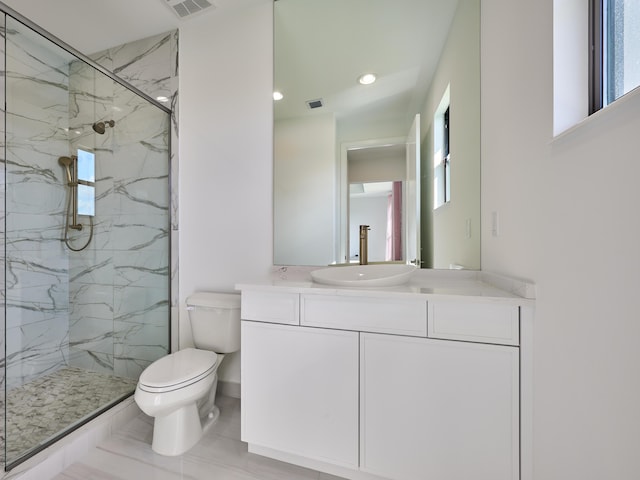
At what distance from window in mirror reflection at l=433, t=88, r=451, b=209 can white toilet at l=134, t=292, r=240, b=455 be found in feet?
4.55

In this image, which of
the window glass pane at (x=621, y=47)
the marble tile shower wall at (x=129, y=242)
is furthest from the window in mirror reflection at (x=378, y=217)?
the marble tile shower wall at (x=129, y=242)

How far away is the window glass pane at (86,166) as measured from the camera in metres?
1.97

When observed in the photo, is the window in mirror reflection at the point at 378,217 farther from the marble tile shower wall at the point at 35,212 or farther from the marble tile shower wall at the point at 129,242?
the marble tile shower wall at the point at 35,212

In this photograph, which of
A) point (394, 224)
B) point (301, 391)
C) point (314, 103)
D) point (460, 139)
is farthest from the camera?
point (314, 103)

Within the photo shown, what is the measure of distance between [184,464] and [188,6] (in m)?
2.73

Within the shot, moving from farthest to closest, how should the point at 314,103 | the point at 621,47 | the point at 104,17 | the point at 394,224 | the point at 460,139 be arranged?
the point at 104,17, the point at 314,103, the point at 394,224, the point at 460,139, the point at 621,47

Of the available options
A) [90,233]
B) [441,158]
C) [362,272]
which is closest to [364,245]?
[362,272]

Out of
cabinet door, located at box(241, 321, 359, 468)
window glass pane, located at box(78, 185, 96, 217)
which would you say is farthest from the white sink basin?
window glass pane, located at box(78, 185, 96, 217)

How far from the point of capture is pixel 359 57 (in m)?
1.64

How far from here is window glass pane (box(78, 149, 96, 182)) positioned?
1.97m

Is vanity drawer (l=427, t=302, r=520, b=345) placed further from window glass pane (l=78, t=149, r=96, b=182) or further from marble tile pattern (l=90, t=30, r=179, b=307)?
window glass pane (l=78, t=149, r=96, b=182)

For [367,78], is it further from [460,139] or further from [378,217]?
[378,217]

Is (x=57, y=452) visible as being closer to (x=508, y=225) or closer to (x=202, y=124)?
(x=202, y=124)

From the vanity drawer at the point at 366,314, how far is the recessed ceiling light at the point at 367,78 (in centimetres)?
133
